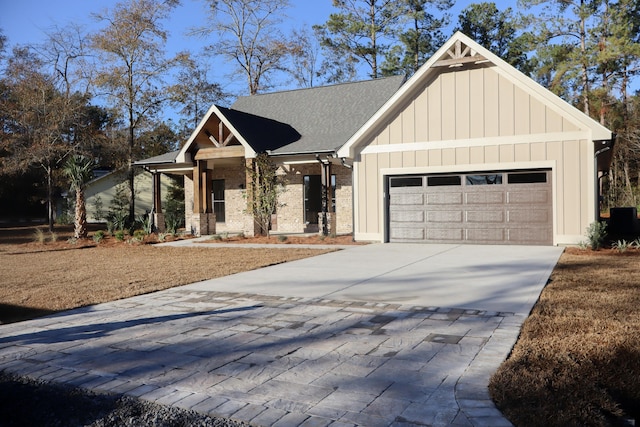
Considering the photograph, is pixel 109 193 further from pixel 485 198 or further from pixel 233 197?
pixel 485 198

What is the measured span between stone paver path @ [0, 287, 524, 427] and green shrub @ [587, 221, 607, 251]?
7936 millimetres

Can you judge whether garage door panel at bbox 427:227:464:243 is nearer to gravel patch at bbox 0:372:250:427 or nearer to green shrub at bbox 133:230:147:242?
green shrub at bbox 133:230:147:242

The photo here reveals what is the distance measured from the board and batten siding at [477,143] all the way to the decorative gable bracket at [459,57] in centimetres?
36

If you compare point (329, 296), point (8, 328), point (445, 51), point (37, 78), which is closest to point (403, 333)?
point (329, 296)

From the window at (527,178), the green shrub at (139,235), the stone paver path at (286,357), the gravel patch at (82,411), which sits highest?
the window at (527,178)

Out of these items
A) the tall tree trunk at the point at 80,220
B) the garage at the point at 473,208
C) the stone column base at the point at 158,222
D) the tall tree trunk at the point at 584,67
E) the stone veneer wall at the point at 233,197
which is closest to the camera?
the garage at the point at 473,208

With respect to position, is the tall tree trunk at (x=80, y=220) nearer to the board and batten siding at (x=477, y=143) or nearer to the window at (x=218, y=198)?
the window at (x=218, y=198)

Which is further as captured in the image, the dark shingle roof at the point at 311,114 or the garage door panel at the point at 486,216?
the dark shingle roof at the point at 311,114

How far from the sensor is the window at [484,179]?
14312 millimetres

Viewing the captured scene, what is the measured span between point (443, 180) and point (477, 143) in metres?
1.43

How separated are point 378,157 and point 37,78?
775 inches

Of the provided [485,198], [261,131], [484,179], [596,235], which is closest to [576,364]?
[596,235]

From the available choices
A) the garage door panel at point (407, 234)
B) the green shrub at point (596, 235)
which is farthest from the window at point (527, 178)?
the garage door panel at point (407, 234)

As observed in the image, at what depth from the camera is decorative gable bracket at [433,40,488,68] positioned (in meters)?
14.0
